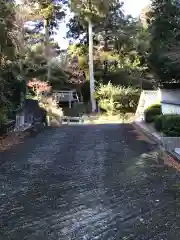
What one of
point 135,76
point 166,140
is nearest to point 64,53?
point 135,76

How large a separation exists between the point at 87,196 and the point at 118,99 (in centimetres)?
2644

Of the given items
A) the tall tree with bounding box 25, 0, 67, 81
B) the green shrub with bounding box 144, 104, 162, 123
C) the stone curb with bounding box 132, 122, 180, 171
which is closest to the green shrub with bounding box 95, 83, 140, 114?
the tall tree with bounding box 25, 0, 67, 81

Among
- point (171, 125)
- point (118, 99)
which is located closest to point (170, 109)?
point (171, 125)

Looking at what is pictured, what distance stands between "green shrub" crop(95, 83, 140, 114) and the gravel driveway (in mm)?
20791

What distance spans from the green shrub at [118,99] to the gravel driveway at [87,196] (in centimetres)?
2079

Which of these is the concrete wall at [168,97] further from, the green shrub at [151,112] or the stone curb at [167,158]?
the stone curb at [167,158]

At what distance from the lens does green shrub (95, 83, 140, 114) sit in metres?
32.5

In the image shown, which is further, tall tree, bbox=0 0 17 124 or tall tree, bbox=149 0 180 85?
tall tree, bbox=149 0 180 85

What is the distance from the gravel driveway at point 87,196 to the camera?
4887 mm

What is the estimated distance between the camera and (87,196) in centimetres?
655

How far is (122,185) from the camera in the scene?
7336 mm

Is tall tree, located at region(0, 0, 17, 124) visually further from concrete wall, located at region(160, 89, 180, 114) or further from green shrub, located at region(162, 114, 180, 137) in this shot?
concrete wall, located at region(160, 89, 180, 114)

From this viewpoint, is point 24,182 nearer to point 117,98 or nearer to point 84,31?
point 117,98

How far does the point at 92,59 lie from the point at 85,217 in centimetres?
2989
